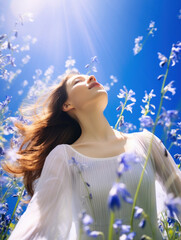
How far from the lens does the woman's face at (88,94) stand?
201 cm

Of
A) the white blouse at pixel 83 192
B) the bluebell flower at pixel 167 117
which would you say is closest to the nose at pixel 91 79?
the white blouse at pixel 83 192

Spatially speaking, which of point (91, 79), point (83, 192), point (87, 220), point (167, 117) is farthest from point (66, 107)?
point (87, 220)

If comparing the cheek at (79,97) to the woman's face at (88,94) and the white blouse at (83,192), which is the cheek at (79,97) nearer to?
the woman's face at (88,94)

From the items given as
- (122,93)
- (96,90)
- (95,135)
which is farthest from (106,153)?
(122,93)

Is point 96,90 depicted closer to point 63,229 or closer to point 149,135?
point 149,135

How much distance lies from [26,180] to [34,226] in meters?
1.16

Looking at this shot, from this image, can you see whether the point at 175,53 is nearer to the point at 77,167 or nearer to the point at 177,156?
the point at 77,167

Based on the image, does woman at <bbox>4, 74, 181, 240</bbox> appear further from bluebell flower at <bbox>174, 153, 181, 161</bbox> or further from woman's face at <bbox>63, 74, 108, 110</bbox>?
bluebell flower at <bbox>174, 153, 181, 161</bbox>

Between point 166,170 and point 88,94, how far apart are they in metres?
0.93

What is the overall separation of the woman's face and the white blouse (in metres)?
0.48

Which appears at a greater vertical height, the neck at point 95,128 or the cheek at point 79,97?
the cheek at point 79,97

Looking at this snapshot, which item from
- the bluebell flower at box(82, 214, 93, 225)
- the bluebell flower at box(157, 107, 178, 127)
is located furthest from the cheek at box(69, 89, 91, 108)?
the bluebell flower at box(82, 214, 93, 225)

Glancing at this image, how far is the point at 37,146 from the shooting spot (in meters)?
2.42

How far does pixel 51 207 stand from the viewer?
1.31 meters
